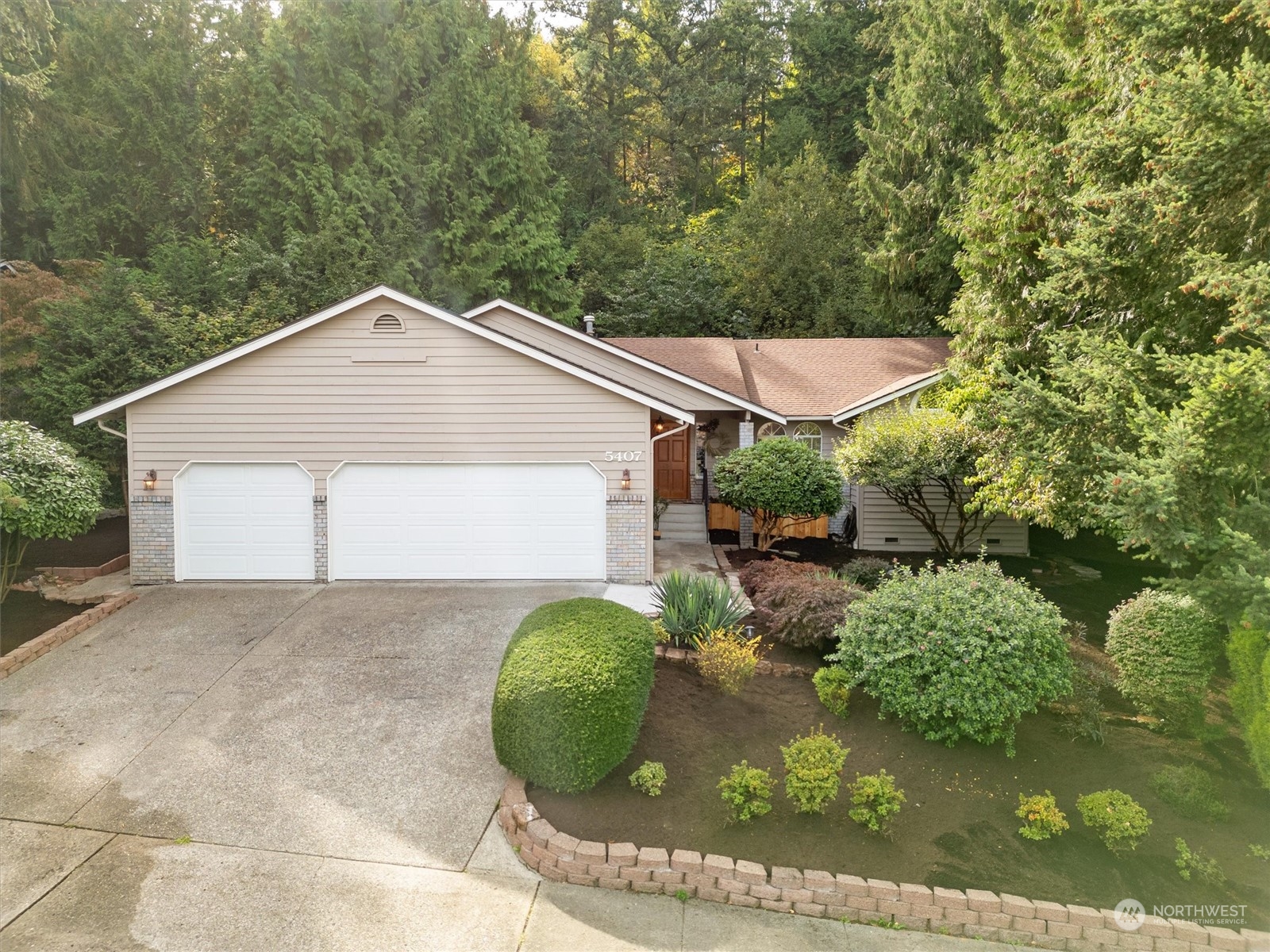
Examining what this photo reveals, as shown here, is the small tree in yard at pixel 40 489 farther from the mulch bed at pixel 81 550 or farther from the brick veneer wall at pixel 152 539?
the mulch bed at pixel 81 550

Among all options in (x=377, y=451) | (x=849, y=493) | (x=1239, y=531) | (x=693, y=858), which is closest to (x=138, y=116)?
(x=377, y=451)

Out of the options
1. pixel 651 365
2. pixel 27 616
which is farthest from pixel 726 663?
pixel 27 616

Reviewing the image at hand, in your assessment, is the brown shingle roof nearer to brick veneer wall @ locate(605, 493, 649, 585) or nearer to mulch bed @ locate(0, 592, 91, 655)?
brick veneer wall @ locate(605, 493, 649, 585)

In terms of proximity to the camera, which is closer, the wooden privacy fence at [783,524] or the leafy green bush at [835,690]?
the leafy green bush at [835,690]

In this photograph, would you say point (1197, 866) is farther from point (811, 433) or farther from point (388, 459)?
point (811, 433)

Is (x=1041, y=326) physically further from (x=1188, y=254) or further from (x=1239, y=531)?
(x=1239, y=531)

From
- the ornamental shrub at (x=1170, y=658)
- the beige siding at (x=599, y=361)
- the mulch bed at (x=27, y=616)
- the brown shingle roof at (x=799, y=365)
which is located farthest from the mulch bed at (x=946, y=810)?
the brown shingle roof at (x=799, y=365)

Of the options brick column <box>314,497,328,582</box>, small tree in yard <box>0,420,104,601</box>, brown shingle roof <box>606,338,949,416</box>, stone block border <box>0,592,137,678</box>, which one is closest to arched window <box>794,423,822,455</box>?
brown shingle roof <box>606,338,949,416</box>
